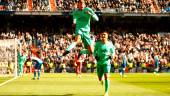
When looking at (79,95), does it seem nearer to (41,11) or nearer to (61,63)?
(61,63)

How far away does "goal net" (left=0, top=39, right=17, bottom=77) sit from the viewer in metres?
37.1

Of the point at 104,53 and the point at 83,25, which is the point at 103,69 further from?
the point at 83,25

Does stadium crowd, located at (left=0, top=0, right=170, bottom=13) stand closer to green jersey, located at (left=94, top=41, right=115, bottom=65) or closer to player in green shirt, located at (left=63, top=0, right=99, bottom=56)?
player in green shirt, located at (left=63, top=0, right=99, bottom=56)

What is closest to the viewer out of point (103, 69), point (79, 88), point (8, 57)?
point (103, 69)

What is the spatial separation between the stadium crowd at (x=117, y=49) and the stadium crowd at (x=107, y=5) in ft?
9.51

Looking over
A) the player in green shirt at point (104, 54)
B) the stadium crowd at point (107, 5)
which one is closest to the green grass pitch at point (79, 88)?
the player in green shirt at point (104, 54)

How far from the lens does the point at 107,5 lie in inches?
2314

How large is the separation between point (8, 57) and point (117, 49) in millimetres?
17535

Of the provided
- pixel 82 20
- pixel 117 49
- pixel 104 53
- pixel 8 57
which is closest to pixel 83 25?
pixel 82 20

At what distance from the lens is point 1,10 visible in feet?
182

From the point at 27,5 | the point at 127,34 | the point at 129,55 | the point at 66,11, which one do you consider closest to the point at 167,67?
the point at 129,55

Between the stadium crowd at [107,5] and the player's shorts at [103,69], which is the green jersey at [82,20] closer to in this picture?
the player's shorts at [103,69]

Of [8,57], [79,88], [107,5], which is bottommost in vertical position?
[79,88]

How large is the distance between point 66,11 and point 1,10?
7344mm
